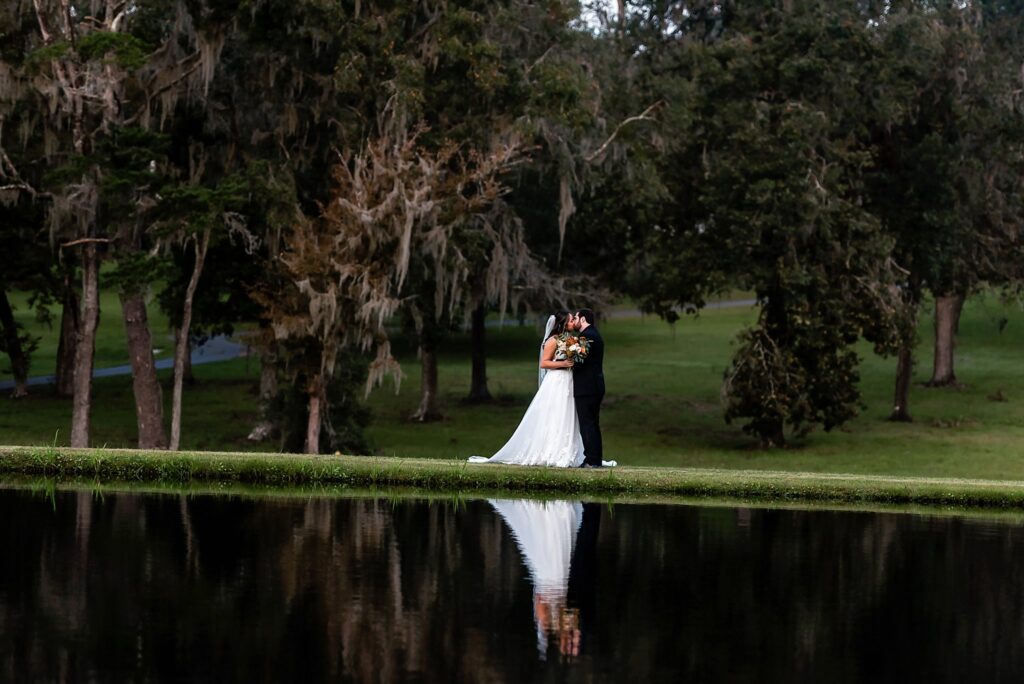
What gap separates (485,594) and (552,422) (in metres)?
9.07

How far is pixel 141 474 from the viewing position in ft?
60.7

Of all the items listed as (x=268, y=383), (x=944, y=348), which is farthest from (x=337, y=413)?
(x=944, y=348)

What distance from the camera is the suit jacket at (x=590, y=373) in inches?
767

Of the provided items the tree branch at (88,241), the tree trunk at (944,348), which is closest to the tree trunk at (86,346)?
the tree branch at (88,241)

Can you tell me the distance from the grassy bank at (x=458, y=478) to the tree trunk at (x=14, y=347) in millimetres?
24037

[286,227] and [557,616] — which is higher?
[286,227]

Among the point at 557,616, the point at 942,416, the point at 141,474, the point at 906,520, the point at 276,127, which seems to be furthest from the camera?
the point at 942,416

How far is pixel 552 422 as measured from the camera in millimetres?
20125

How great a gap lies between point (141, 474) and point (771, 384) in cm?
1921

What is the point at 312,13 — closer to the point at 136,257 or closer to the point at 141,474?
the point at 136,257

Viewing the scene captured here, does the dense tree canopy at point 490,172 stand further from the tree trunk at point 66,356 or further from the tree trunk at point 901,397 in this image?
the tree trunk at point 66,356

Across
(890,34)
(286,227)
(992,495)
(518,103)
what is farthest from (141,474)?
(890,34)

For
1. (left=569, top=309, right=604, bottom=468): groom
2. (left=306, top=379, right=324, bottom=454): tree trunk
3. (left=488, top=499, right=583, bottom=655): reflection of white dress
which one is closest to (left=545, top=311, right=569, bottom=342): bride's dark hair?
(left=569, top=309, right=604, bottom=468): groom

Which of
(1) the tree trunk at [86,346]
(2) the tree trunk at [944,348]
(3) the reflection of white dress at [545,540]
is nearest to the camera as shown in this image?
(3) the reflection of white dress at [545,540]
